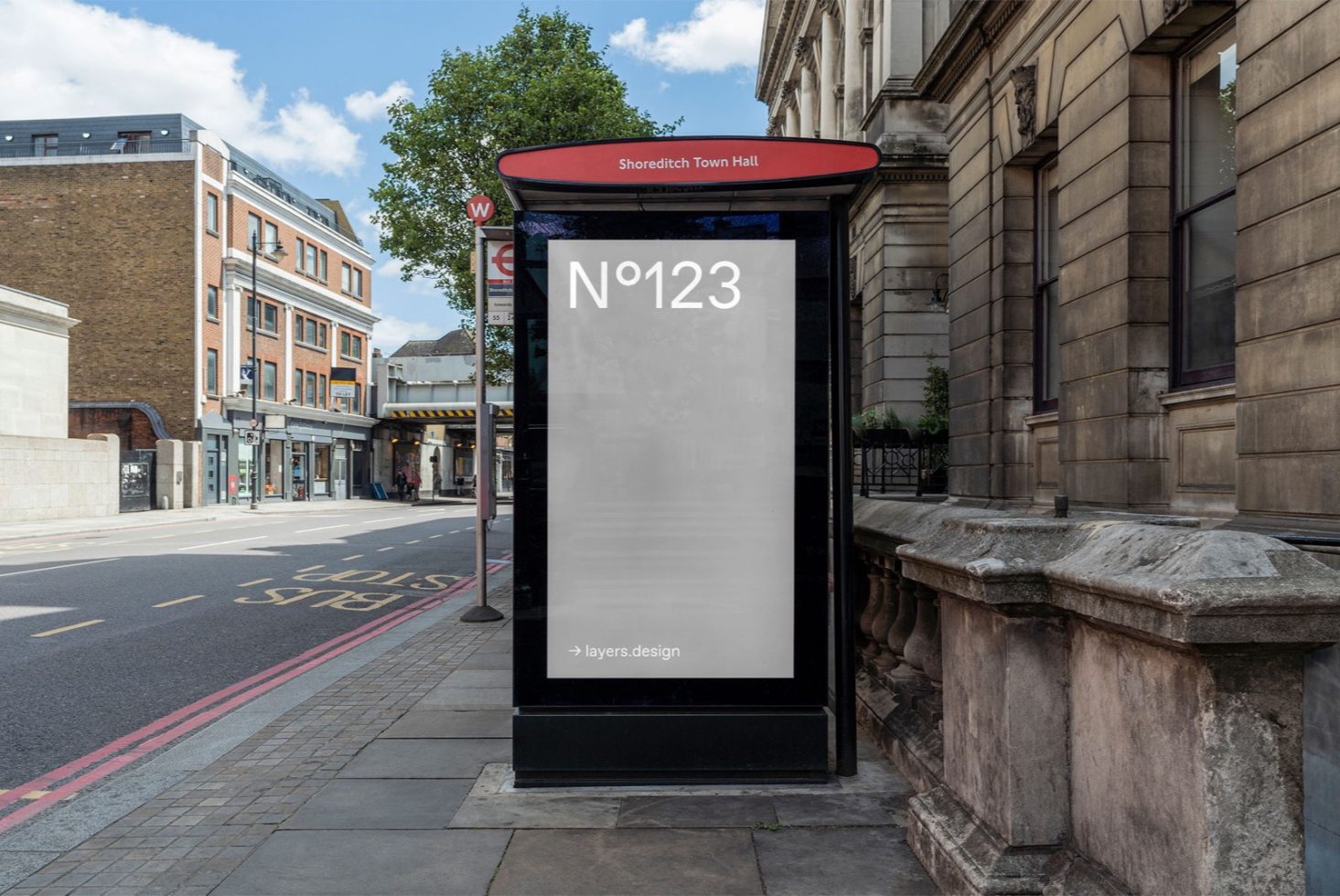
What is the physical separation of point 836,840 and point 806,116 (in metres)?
26.8

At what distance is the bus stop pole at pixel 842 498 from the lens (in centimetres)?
447

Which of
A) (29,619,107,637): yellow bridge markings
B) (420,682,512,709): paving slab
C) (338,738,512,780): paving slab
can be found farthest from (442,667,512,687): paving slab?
(29,619,107,637): yellow bridge markings

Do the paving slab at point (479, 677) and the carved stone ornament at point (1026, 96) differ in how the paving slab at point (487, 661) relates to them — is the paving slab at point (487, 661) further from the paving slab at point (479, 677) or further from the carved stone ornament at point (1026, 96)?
the carved stone ornament at point (1026, 96)

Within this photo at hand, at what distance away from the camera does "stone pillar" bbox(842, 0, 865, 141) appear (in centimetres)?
2045

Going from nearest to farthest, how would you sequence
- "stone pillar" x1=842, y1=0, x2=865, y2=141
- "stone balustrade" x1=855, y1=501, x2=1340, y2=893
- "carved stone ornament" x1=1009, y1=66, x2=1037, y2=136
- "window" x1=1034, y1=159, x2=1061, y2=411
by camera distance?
1. "stone balustrade" x1=855, y1=501, x2=1340, y2=893
2. "carved stone ornament" x1=1009, y1=66, x2=1037, y2=136
3. "window" x1=1034, y1=159, x2=1061, y2=411
4. "stone pillar" x1=842, y1=0, x2=865, y2=141

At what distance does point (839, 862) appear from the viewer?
3584mm

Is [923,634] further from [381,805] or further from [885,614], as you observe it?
[381,805]

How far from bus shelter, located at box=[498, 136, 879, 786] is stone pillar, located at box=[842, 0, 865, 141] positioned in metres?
17.3

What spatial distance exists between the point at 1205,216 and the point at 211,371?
139 ft

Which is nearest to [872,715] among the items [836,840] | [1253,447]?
[836,840]

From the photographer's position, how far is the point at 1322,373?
5.70 metres

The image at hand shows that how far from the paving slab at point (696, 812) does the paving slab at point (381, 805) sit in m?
0.80

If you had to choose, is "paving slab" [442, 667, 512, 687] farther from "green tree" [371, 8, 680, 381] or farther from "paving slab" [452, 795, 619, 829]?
"green tree" [371, 8, 680, 381]

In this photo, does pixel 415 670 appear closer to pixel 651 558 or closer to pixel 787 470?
pixel 651 558
